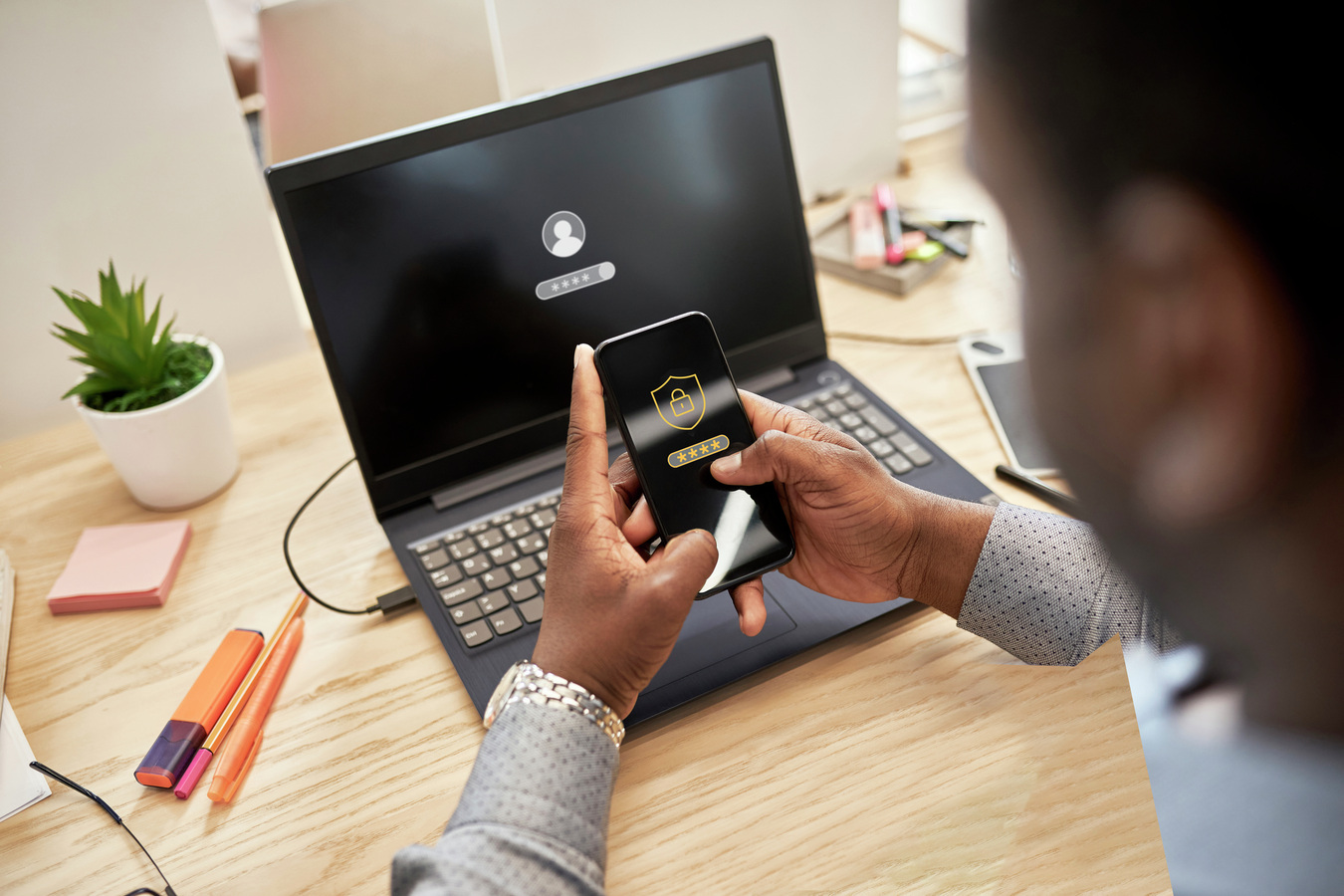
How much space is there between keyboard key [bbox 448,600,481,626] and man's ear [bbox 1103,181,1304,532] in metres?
0.58

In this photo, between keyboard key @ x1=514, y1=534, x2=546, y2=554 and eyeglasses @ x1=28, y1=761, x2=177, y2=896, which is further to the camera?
keyboard key @ x1=514, y1=534, x2=546, y2=554

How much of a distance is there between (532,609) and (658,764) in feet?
0.56

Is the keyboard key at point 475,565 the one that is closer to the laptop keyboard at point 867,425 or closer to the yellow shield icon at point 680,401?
the yellow shield icon at point 680,401

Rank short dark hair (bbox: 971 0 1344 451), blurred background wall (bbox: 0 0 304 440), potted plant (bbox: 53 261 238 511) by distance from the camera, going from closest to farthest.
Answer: short dark hair (bbox: 971 0 1344 451) → potted plant (bbox: 53 261 238 511) → blurred background wall (bbox: 0 0 304 440)

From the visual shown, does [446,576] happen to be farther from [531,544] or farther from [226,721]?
[226,721]

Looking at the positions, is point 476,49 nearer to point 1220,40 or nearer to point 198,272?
point 198,272

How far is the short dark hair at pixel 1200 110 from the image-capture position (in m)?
0.18

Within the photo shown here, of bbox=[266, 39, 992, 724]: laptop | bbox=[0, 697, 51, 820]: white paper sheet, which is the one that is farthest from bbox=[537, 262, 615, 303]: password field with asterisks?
bbox=[0, 697, 51, 820]: white paper sheet

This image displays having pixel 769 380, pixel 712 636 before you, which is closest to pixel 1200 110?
pixel 712 636

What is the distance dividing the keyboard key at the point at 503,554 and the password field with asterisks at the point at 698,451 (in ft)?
0.66

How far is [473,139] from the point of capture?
0.79m

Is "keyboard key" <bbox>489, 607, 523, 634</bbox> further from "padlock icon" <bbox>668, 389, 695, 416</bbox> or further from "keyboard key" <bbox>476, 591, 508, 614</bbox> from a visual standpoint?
"padlock icon" <bbox>668, 389, 695, 416</bbox>

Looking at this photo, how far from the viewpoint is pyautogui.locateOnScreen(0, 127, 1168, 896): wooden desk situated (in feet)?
1.80

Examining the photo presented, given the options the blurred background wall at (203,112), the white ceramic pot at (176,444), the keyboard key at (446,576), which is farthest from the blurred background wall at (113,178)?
the keyboard key at (446,576)
